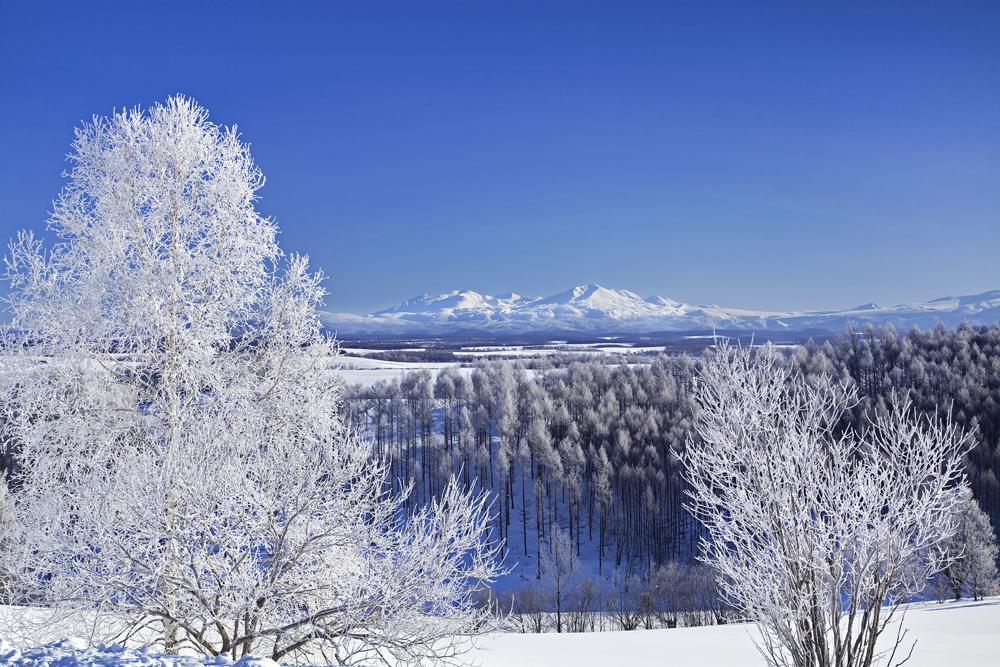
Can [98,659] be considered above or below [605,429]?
above

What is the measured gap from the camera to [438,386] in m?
74.2

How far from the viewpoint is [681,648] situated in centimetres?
1492

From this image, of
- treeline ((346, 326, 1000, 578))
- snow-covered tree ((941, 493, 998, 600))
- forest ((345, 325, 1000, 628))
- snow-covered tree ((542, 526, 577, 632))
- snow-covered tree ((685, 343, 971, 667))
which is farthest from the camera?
treeline ((346, 326, 1000, 578))

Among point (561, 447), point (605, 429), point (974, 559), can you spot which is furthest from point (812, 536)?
point (605, 429)

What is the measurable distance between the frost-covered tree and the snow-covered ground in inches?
224

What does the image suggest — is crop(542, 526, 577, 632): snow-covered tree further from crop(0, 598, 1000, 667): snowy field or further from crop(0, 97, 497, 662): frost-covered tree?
crop(0, 97, 497, 662): frost-covered tree

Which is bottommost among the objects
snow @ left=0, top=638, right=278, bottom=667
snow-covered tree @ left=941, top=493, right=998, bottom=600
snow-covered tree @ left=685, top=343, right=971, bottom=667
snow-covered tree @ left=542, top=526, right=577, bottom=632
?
snow-covered tree @ left=542, top=526, right=577, bottom=632

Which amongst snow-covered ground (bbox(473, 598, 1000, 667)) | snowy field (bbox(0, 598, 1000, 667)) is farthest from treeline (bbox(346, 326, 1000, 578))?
snow-covered ground (bbox(473, 598, 1000, 667))

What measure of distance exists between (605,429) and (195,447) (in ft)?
177

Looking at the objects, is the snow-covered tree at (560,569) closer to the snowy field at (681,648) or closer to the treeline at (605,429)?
the treeline at (605,429)

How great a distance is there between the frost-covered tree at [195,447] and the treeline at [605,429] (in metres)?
36.1

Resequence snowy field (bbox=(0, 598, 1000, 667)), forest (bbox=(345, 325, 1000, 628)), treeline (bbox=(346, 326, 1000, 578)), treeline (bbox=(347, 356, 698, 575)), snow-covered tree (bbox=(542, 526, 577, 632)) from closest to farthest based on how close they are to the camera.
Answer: snowy field (bbox=(0, 598, 1000, 667))
snow-covered tree (bbox=(542, 526, 577, 632))
forest (bbox=(345, 325, 1000, 628))
treeline (bbox=(346, 326, 1000, 578))
treeline (bbox=(347, 356, 698, 575))

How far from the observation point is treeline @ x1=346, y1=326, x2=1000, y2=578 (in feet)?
168

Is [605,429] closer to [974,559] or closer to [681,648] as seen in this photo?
[974,559]
